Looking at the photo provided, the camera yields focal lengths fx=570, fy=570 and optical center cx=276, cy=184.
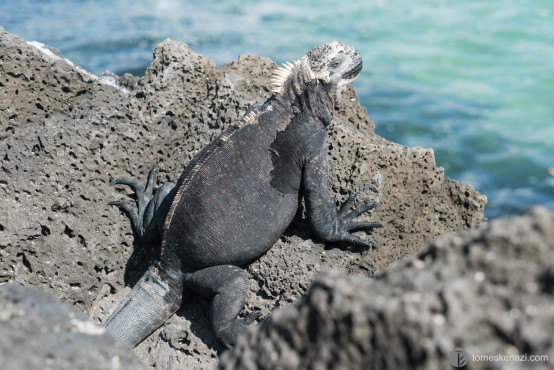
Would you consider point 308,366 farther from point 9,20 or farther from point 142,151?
point 9,20

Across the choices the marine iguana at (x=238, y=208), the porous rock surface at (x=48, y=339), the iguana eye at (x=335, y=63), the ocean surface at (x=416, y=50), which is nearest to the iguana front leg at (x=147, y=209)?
the marine iguana at (x=238, y=208)

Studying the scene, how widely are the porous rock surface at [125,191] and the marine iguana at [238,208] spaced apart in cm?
13

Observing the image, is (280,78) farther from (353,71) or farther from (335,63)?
(353,71)

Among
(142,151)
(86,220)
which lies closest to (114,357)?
(86,220)

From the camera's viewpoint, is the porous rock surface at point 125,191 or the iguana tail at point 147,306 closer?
the iguana tail at point 147,306

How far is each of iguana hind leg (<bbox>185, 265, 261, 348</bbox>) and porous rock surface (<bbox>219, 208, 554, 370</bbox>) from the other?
1.55 meters

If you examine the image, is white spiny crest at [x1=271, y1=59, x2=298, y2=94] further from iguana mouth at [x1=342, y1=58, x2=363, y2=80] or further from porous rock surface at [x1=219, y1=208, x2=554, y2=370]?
porous rock surface at [x1=219, y1=208, x2=554, y2=370]

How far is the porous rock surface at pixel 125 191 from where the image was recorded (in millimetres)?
3240

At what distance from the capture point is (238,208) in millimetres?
3184

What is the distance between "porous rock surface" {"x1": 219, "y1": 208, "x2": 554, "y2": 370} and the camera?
125 centimetres

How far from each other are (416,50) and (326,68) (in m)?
8.60

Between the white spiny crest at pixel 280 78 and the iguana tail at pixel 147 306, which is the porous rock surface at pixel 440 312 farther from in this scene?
the white spiny crest at pixel 280 78

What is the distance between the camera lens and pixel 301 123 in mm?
3346

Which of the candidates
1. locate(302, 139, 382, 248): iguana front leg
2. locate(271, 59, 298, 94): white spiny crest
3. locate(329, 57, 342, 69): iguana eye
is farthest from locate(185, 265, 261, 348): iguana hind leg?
locate(329, 57, 342, 69): iguana eye
